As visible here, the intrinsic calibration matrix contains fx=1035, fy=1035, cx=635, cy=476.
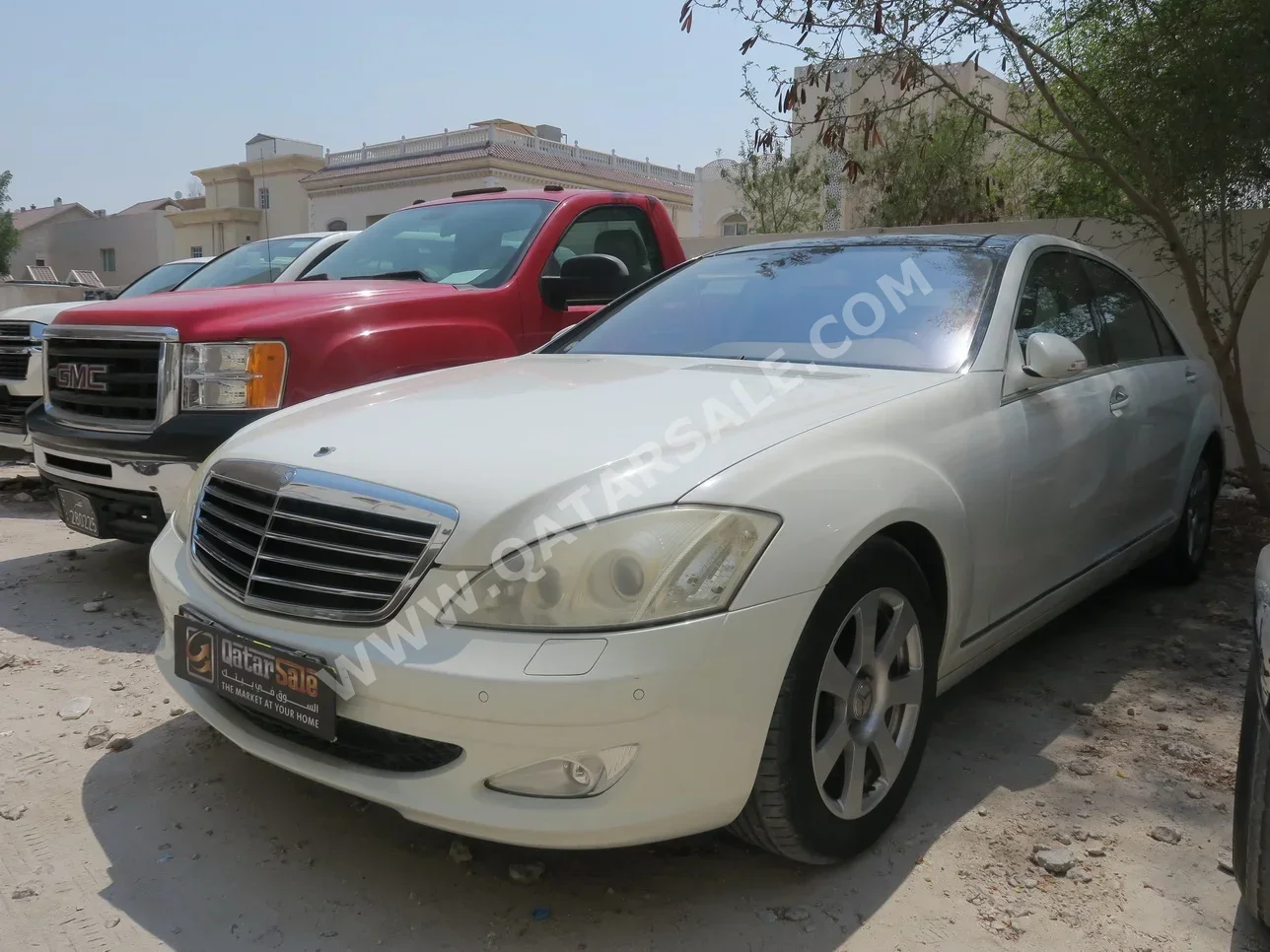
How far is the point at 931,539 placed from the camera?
2604mm

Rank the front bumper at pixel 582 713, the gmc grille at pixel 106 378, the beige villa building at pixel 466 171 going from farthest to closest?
the beige villa building at pixel 466 171 < the gmc grille at pixel 106 378 < the front bumper at pixel 582 713

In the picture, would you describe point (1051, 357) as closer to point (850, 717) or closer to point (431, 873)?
point (850, 717)

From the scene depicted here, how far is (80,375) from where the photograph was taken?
14.4 feet

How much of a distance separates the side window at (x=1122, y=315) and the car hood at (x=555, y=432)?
1.47 m

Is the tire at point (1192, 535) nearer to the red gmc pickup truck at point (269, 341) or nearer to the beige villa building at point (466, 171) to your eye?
the red gmc pickup truck at point (269, 341)

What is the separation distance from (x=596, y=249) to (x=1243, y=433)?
4.37m

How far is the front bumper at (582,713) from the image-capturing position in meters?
1.96

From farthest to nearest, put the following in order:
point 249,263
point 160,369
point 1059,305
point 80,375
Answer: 1. point 249,263
2. point 80,375
3. point 160,369
4. point 1059,305

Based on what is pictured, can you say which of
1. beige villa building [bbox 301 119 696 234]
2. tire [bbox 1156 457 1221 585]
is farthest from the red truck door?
beige villa building [bbox 301 119 696 234]

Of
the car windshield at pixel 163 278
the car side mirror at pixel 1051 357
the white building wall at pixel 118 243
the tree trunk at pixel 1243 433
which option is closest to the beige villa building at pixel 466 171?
the white building wall at pixel 118 243

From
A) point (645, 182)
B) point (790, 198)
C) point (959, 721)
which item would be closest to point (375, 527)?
point (959, 721)

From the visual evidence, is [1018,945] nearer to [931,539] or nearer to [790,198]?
[931,539]

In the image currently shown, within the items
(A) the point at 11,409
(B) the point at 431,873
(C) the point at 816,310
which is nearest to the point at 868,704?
(B) the point at 431,873

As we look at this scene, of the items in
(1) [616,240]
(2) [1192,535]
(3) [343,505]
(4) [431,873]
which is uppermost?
(1) [616,240]
